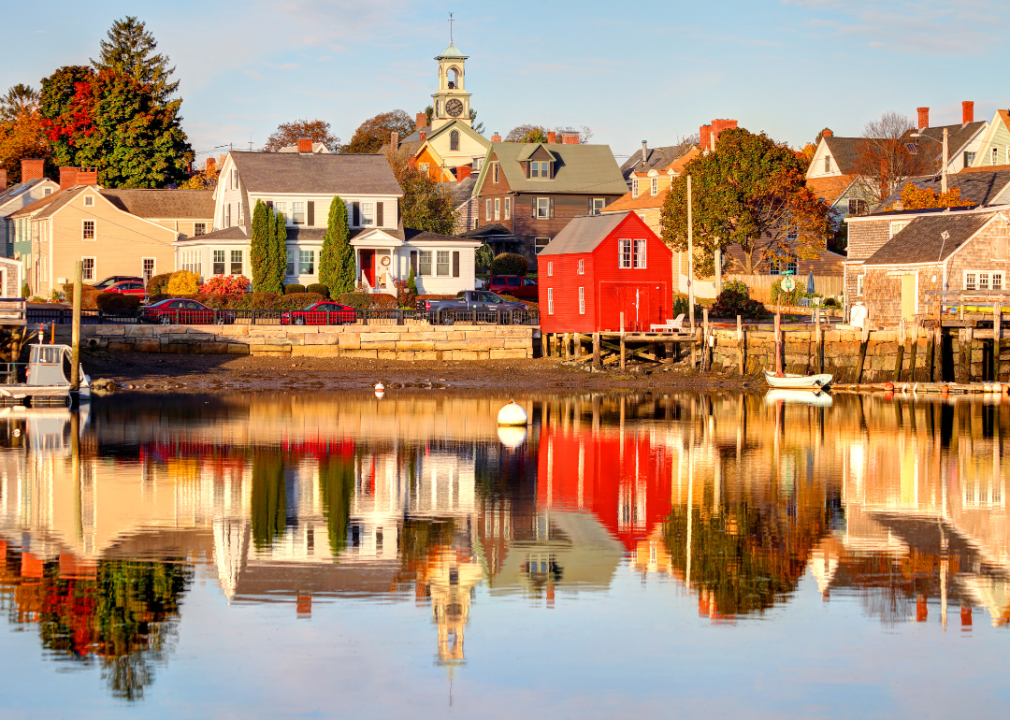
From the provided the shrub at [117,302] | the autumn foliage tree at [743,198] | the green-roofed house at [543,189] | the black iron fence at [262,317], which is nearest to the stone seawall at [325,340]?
the black iron fence at [262,317]

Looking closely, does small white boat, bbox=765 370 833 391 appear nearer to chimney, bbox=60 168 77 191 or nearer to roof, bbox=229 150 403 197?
roof, bbox=229 150 403 197

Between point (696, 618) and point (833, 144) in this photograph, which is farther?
point (833, 144)

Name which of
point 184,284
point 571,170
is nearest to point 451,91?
point 571,170

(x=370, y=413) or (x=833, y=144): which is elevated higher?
(x=833, y=144)

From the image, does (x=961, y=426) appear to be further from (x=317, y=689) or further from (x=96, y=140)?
(x=96, y=140)

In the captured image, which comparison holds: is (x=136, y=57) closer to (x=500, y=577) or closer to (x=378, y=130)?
(x=378, y=130)

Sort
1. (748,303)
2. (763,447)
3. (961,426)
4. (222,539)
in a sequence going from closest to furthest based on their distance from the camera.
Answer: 1. (222,539)
2. (763,447)
3. (961,426)
4. (748,303)

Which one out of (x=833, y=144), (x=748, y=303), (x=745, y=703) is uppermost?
(x=833, y=144)

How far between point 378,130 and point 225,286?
3556 inches

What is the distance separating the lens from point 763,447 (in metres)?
35.7

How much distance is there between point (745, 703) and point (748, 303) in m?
54.8

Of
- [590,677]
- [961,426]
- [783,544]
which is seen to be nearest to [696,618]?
[590,677]

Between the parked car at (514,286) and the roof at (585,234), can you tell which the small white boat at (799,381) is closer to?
the roof at (585,234)

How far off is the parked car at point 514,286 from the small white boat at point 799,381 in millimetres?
22191
